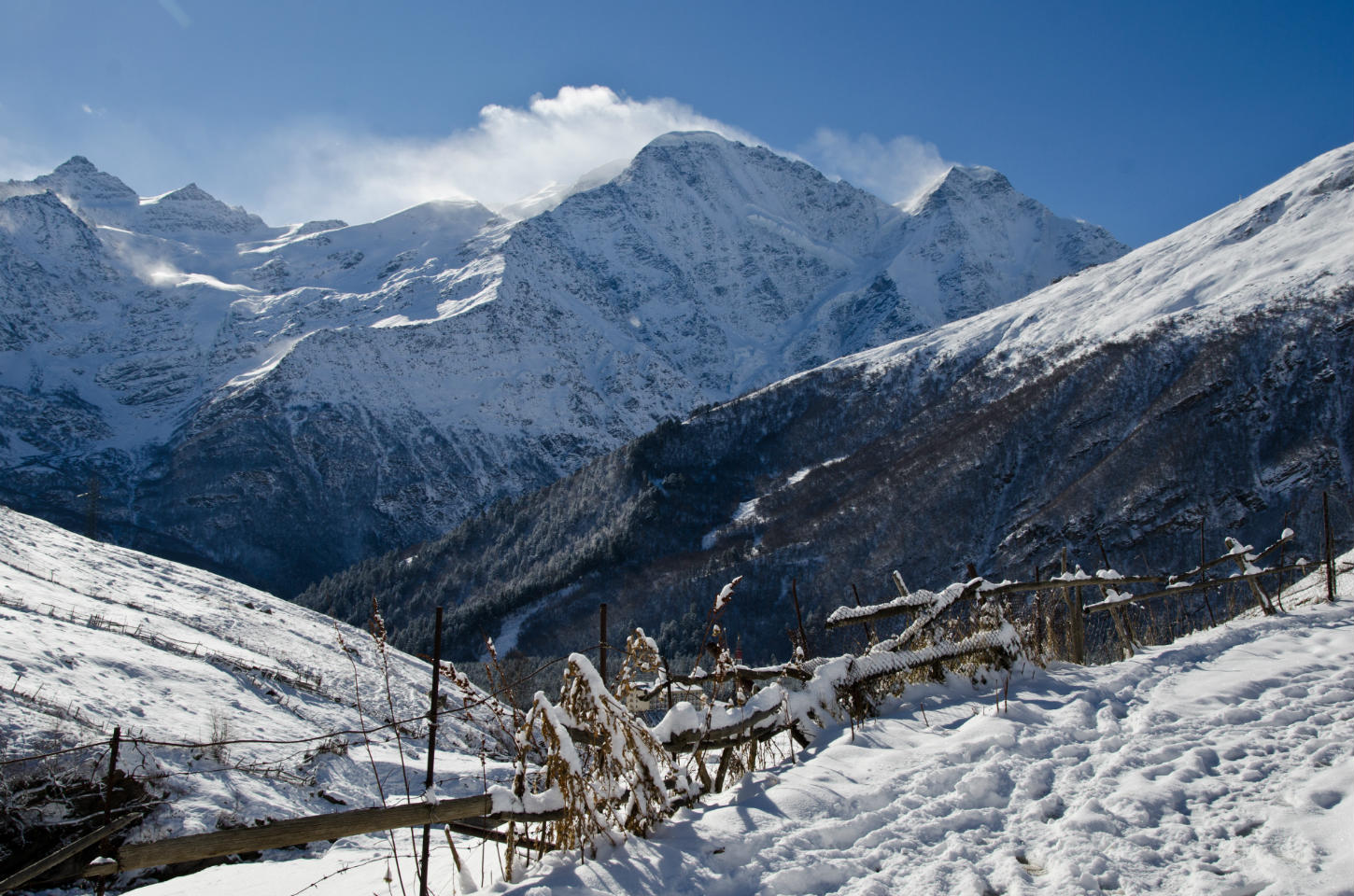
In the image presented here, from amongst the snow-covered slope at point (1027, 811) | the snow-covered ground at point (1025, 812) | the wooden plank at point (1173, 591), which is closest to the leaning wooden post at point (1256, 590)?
the wooden plank at point (1173, 591)

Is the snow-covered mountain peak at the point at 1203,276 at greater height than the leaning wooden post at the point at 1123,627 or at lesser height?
greater

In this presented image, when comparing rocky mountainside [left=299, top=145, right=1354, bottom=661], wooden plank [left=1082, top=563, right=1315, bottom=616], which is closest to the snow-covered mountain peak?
rocky mountainside [left=299, top=145, right=1354, bottom=661]

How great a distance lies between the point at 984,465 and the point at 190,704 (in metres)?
118

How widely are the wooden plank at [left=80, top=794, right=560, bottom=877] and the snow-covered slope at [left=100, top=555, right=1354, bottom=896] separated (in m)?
0.41

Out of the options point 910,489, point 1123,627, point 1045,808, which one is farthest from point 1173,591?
point 910,489

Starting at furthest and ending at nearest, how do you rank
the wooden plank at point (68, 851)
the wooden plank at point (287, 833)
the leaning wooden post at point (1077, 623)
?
the leaning wooden post at point (1077, 623) < the wooden plank at point (287, 833) < the wooden plank at point (68, 851)

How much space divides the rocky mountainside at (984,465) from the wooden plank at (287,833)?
9342 centimetres

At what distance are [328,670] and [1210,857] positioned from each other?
2246cm

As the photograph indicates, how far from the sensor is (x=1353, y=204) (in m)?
126

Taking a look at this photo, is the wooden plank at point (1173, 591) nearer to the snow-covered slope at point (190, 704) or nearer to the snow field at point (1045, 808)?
the snow field at point (1045, 808)

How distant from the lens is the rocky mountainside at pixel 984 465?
9788 cm

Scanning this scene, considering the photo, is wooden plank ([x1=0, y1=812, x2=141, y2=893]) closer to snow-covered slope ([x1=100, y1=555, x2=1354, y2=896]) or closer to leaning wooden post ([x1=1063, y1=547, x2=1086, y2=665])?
snow-covered slope ([x1=100, y1=555, x2=1354, y2=896])

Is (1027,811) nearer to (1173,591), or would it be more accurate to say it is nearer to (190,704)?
(1173,591)

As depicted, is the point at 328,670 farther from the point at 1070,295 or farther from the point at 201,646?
the point at 1070,295
